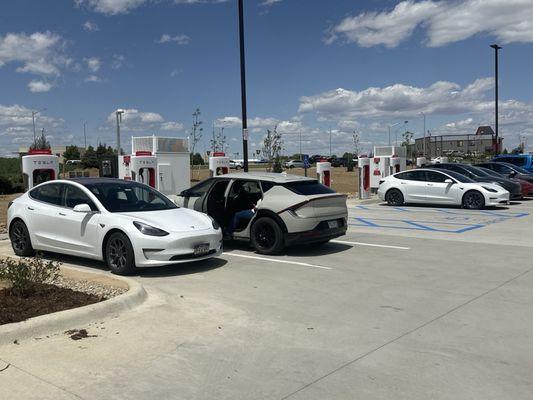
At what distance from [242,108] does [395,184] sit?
6.29 m

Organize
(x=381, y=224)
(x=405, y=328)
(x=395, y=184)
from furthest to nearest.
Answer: (x=395, y=184) → (x=381, y=224) → (x=405, y=328)

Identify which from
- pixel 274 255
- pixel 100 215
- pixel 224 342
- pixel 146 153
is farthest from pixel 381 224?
pixel 224 342

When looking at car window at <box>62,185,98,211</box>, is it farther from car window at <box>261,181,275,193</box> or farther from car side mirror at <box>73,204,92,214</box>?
car window at <box>261,181,275,193</box>

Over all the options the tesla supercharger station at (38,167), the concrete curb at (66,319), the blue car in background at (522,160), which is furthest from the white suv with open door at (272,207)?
the blue car in background at (522,160)

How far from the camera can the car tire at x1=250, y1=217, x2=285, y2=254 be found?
968 cm

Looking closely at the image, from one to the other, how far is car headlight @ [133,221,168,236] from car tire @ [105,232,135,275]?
0.78ft

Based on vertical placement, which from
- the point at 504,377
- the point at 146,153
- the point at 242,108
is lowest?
the point at 504,377

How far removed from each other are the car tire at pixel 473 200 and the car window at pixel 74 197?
13515 millimetres

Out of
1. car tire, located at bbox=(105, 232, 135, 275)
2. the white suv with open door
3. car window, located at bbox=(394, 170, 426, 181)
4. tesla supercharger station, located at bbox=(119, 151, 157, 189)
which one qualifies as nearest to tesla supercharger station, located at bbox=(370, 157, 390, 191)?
car window, located at bbox=(394, 170, 426, 181)

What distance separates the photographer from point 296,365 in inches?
184

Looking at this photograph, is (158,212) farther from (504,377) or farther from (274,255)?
(504,377)

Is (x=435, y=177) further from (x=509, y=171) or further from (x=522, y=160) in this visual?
(x=522, y=160)

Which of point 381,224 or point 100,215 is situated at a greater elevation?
point 100,215

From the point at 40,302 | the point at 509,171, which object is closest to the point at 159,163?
the point at 40,302
